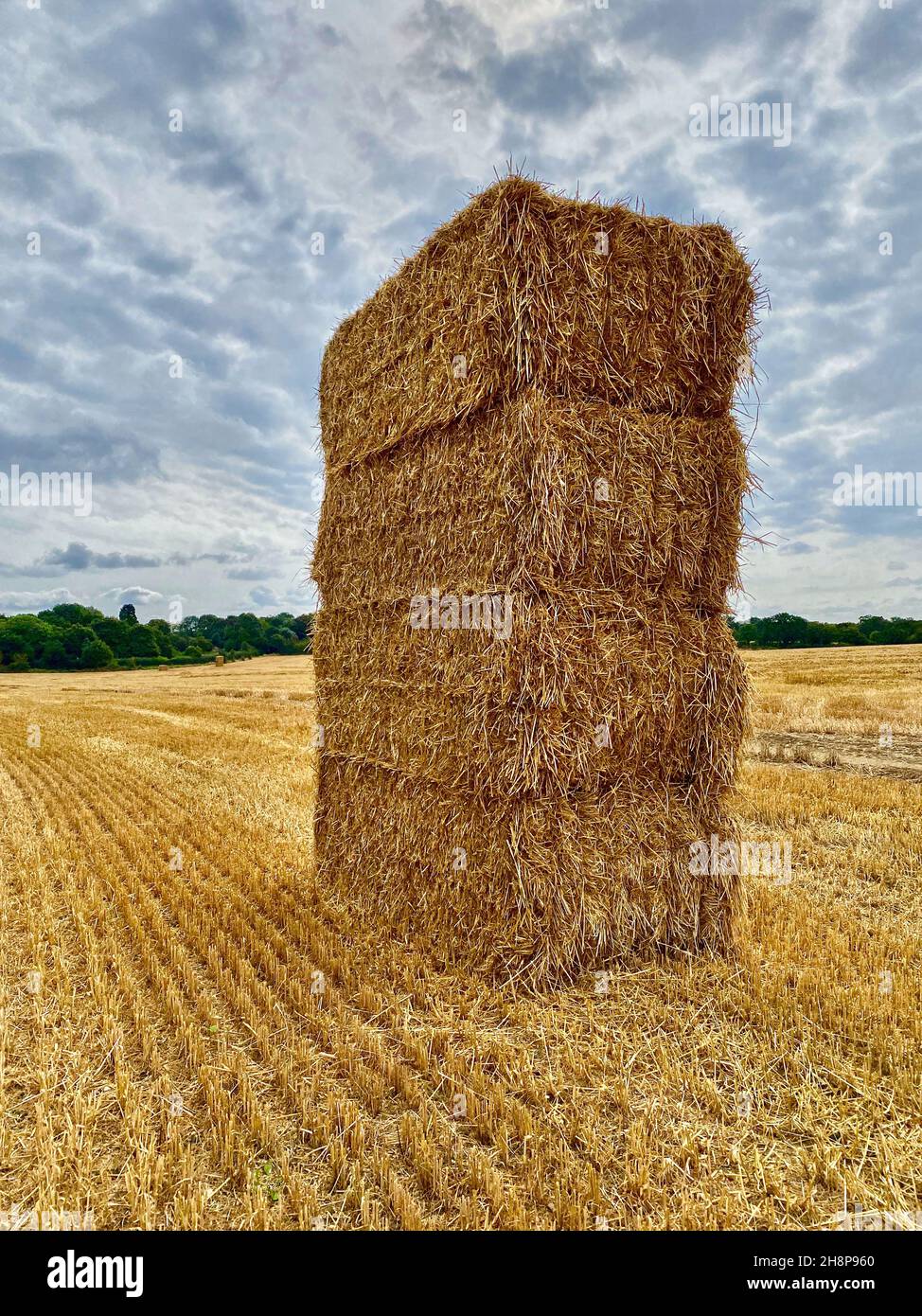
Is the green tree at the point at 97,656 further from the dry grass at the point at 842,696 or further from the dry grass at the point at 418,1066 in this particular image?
the dry grass at the point at 418,1066

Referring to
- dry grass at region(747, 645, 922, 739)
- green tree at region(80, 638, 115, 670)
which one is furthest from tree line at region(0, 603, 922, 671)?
dry grass at region(747, 645, 922, 739)

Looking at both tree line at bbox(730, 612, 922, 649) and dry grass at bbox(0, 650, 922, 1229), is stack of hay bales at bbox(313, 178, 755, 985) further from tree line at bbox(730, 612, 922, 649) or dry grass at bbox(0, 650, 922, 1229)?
tree line at bbox(730, 612, 922, 649)

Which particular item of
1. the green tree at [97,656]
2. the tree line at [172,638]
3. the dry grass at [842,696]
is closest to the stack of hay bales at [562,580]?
the dry grass at [842,696]

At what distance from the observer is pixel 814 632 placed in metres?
52.9

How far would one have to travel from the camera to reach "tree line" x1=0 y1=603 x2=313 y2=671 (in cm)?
6425

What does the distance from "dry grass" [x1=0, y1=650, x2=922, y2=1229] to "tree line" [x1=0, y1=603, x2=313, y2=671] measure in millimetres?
54635

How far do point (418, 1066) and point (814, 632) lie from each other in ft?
184

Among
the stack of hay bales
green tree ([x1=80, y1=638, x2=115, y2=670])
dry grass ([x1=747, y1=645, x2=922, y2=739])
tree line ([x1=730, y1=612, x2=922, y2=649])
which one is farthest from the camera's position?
green tree ([x1=80, y1=638, x2=115, y2=670])

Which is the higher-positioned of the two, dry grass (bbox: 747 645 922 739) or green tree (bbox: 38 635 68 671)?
green tree (bbox: 38 635 68 671)

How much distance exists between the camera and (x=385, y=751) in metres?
5.55

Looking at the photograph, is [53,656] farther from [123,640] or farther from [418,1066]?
[418,1066]

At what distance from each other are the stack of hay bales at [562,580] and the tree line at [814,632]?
4840 centimetres

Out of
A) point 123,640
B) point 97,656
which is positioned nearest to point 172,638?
point 123,640

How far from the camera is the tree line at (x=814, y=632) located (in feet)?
167
